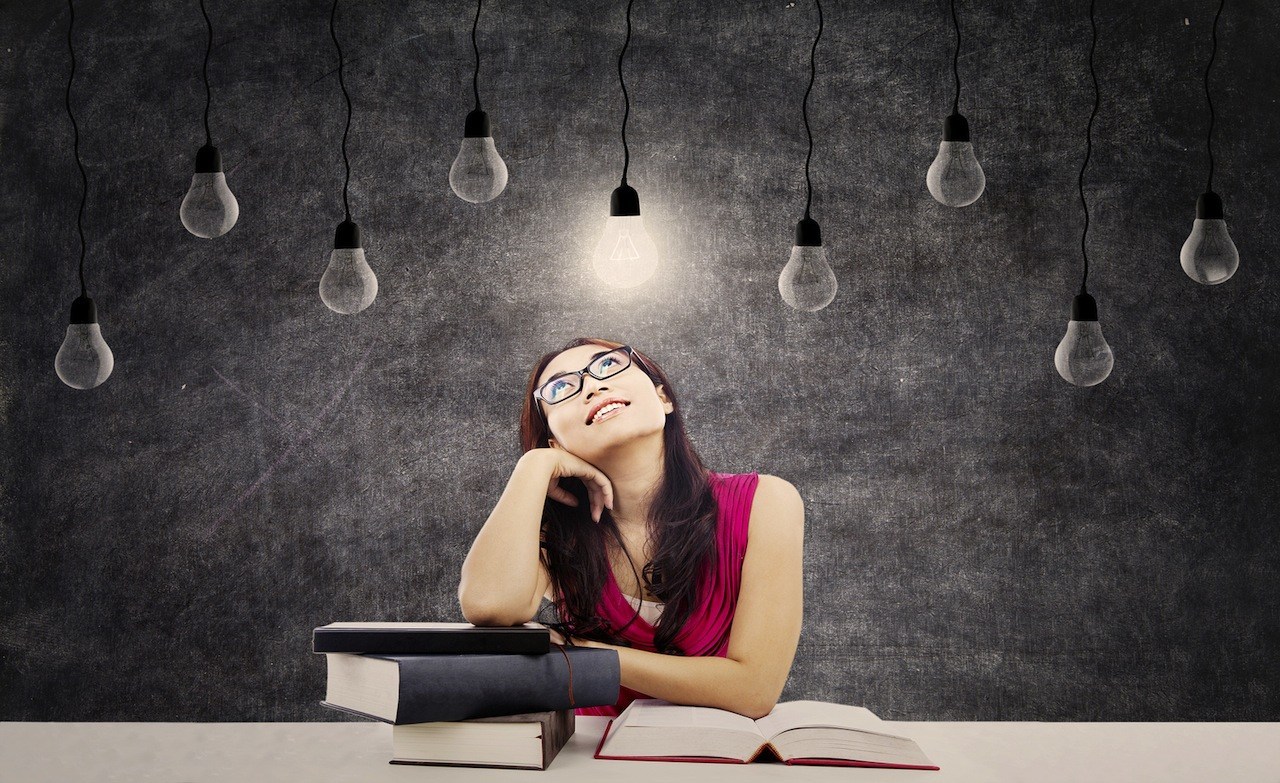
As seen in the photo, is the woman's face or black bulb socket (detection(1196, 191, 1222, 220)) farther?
the woman's face

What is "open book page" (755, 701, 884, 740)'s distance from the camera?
162cm

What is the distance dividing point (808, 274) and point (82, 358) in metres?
1.41

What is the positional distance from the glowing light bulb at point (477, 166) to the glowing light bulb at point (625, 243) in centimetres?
22

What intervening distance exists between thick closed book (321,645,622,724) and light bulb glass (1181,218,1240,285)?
135cm

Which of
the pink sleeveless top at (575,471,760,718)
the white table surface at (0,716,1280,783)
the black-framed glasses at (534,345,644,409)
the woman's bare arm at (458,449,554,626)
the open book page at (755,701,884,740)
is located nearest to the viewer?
the white table surface at (0,716,1280,783)

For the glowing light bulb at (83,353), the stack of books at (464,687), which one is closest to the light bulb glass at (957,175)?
the stack of books at (464,687)

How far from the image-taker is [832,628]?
3.19 m

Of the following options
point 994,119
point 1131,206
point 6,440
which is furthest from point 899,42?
point 6,440

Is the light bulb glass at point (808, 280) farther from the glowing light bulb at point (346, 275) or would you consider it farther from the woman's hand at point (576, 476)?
the glowing light bulb at point (346, 275)

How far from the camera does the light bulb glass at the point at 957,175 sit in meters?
1.95

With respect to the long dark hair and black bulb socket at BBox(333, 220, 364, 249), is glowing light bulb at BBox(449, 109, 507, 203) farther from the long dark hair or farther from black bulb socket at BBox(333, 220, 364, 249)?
the long dark hair

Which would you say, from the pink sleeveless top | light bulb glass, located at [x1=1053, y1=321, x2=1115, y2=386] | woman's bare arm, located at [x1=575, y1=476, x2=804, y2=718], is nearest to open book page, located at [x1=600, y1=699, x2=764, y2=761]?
woman's bare arm, located at [x1=575, y1=476, x2=804, y2=718]

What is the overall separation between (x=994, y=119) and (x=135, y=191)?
105 inches

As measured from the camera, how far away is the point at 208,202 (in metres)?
2.01
